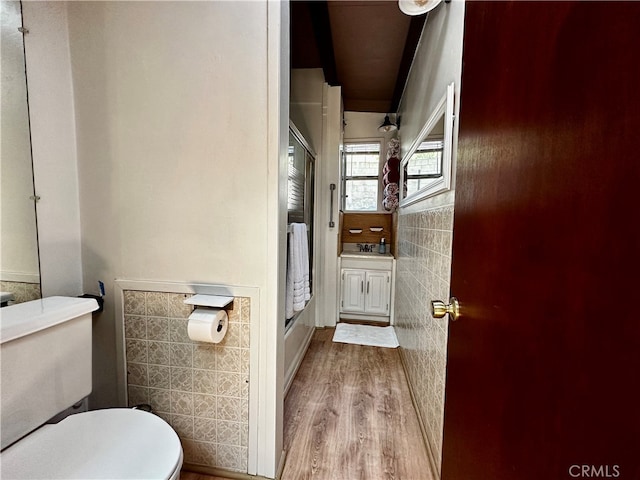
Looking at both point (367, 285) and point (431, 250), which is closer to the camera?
point (431, 250)

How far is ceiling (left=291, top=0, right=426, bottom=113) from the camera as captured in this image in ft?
6.77

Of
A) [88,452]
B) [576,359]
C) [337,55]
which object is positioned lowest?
[88,452]

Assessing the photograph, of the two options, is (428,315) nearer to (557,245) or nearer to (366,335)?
(557,245)

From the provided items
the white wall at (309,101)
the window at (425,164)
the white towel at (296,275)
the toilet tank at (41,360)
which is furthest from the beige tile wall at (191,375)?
the white wall at (309,101)

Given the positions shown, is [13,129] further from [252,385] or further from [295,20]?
[295,20]

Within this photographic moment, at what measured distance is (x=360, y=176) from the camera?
154 inches

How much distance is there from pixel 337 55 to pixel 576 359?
2975 mm

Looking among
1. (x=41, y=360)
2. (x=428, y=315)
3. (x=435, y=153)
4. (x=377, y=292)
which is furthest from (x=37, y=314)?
(x=377, y=292)

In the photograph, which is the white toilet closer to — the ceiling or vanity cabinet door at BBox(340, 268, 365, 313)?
the ceiling

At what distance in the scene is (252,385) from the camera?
48.5 inches

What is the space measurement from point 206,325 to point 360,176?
3220 millimetres

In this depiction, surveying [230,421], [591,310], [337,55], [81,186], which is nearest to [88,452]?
[230,421]

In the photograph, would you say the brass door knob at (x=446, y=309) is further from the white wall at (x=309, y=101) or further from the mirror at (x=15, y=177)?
the white wall at (x=309, y=101)

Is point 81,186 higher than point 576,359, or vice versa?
point 81,186
